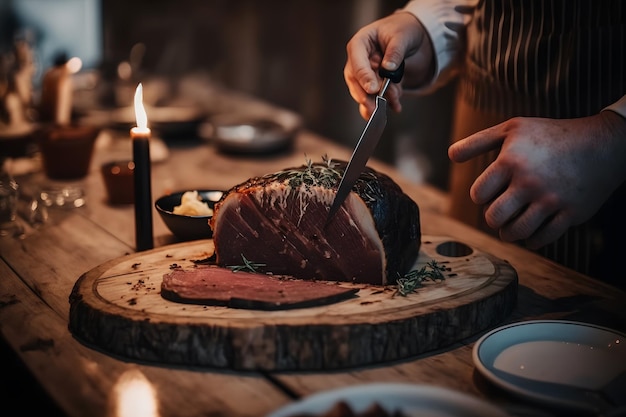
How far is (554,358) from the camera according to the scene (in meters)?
2.05

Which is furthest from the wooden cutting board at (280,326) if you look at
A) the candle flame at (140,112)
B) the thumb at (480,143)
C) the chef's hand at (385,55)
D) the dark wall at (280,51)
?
the dark wall at (280,51)

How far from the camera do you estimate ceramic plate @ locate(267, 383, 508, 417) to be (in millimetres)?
1617

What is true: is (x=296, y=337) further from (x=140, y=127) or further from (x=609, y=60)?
(x=609, y=60)

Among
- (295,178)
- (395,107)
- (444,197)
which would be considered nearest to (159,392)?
(295,178)

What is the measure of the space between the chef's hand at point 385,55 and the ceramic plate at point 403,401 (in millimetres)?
1300

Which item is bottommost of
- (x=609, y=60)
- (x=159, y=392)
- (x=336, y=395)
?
(x=159, y=392)

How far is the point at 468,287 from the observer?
235 centimetres

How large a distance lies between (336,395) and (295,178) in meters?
0.96

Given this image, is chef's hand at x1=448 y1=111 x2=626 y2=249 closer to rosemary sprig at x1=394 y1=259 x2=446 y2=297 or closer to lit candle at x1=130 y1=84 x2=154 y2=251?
rosemary sprig at x1=394 y1=259 x2=446 y2=297

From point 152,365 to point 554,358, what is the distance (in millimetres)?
1094

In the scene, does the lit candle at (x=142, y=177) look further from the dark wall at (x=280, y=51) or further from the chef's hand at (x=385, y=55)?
the dark wall at (x=280, y=51)

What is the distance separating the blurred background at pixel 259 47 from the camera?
7.07m

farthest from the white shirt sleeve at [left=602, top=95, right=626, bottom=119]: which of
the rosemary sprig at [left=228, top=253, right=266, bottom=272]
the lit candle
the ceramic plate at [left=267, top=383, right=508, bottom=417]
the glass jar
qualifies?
the glass jar

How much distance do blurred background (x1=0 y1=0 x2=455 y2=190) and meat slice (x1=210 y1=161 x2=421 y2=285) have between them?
4.23 metres
